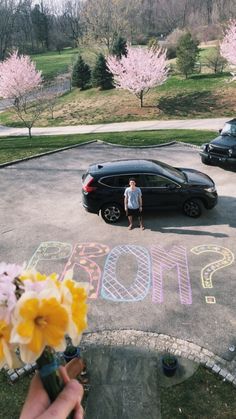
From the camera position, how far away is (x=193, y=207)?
481 inches

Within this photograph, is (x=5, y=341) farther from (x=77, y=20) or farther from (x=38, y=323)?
(x=77, y=20)

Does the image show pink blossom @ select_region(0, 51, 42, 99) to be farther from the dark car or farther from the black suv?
the black suv

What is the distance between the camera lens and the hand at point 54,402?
183 centimetres

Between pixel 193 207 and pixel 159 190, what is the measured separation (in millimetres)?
1291

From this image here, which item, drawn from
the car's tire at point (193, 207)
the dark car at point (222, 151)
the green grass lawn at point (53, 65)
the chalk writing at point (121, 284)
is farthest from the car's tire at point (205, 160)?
the green grass lawn at point (53, 65)

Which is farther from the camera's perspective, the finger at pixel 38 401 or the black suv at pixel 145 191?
the black suv at pixel 145 191

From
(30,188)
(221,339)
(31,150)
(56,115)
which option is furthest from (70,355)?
(56,115)

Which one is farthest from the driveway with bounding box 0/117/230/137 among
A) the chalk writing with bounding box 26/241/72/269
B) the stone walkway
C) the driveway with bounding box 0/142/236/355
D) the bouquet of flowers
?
the bouquet of flowers

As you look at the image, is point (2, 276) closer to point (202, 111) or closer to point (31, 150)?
point (31, 150)

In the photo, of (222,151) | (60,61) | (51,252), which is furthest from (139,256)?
(60,61)

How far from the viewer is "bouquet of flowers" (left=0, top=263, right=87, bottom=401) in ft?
6.00

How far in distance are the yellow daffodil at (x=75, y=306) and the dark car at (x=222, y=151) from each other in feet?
49.0

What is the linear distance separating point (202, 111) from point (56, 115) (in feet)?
52.4

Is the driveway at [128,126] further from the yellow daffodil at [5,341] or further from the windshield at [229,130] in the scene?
the yellow daffodil at [5,341]
